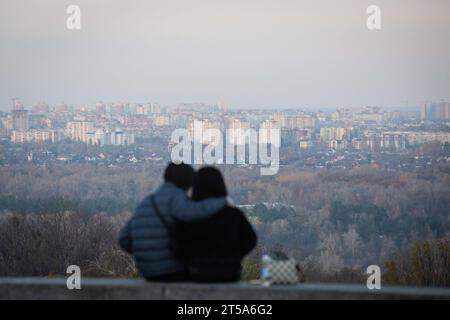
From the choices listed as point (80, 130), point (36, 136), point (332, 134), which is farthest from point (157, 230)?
point (36, 136)

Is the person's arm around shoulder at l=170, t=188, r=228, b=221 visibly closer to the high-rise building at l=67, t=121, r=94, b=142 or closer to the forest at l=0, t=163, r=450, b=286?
the forest at l=0, t=163, r=450, b=286

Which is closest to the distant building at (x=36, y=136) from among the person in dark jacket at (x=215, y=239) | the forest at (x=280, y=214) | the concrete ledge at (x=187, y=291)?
the forest at (x=280, y=214)

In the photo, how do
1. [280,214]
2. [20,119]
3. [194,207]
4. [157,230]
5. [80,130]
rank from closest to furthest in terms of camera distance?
[194,207] → [157,230] → [280,214] → [80,130] → [20,119]

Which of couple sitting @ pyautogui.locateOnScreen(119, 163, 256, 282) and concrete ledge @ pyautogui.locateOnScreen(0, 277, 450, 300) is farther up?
couple sitting @ pyautogui.locateOnScreen(119, 163, 256, 282)

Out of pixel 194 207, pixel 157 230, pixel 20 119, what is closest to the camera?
pixel 194 207

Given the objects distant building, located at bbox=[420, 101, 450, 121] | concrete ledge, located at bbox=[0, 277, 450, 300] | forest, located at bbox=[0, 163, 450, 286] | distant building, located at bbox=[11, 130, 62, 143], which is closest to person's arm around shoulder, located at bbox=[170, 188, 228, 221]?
concrete ledge, located at bbox=[0, 277, 450, 300]

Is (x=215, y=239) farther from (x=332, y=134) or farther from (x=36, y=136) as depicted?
(x=36, y=136)
